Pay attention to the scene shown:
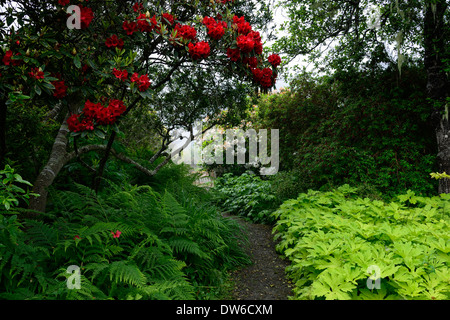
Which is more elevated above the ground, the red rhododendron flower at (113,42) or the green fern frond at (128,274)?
the red rhododendron flower at (113,42)

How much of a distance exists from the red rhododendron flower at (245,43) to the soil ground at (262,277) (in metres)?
2.43

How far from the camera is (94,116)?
2.48m

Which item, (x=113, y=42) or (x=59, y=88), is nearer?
(x=59, y=88)

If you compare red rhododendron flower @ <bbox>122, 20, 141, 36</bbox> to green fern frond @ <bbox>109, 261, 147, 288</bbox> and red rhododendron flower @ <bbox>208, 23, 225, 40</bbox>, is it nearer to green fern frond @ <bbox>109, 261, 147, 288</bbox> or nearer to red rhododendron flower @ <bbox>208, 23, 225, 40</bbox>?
red rhododendron flower @ <bbox>208, 23, 225, 40</bbox>

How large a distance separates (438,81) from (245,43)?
170 inches

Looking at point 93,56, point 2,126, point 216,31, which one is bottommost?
point 2,126

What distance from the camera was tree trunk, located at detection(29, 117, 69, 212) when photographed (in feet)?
9.84

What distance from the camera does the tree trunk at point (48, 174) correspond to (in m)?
3.00

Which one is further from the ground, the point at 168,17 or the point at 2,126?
the point at 168,17

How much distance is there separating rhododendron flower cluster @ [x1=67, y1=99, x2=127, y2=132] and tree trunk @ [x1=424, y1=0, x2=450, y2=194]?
525 cm

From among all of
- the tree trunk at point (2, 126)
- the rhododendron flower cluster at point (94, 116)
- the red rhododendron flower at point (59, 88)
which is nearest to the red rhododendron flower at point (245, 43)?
the rhododendron flower cluster at point (94, 116)

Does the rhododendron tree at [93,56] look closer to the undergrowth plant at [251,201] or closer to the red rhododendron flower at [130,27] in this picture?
the red rhododendron flower at [130,27]

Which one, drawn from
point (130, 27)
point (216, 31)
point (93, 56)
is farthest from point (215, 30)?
point (93, 56)

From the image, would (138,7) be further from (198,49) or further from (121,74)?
(121,74)
